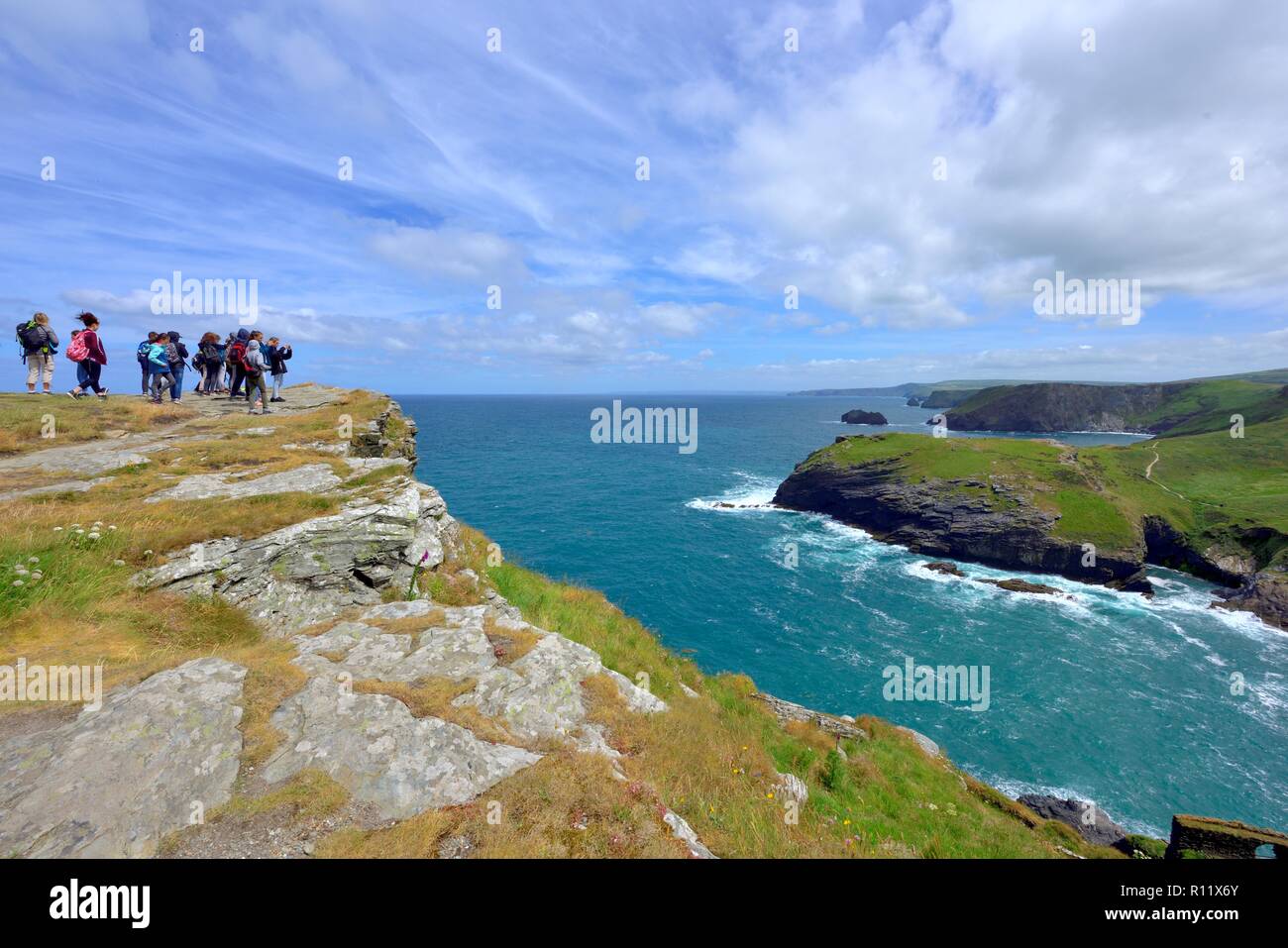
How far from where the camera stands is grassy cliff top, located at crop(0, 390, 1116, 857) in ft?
22.2

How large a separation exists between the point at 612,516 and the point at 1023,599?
54574 millimetres

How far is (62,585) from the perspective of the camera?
992 cm

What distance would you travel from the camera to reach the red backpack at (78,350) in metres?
21.7

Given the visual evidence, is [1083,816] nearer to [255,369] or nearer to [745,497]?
[255,369]

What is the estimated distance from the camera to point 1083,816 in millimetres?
27094

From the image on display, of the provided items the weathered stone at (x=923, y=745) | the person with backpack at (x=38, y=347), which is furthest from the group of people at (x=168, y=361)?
the weathered stone at (x=923, y=745)

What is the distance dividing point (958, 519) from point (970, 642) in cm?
3277

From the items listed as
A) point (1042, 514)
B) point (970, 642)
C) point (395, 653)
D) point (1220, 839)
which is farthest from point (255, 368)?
point (1042, 514)

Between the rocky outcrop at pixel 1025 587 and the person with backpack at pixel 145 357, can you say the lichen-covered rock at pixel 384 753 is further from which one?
the rocky outcrop at pixel 1025 587

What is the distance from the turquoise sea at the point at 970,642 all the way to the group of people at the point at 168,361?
92.1 ft

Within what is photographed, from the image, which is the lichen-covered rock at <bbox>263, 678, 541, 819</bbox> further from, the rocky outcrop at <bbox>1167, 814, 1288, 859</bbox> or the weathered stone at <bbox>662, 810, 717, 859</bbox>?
the rocky outcrop at <bbox>1167, 814, 1288, 859</bbox>
